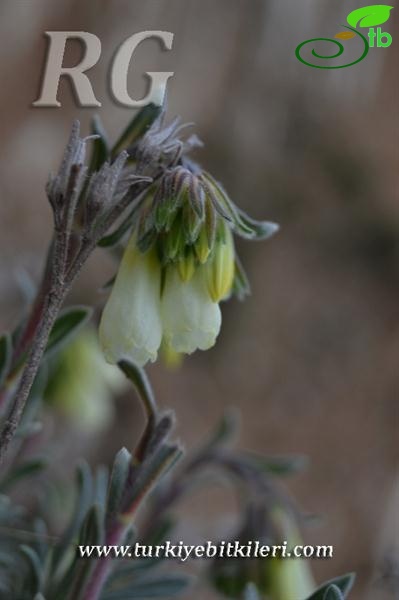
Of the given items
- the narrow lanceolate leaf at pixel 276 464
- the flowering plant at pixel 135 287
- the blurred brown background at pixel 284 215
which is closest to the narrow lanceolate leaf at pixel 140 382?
the flowering plant at pixel 135 287

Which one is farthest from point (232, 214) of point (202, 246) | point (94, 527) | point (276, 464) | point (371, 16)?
point (371, 16)

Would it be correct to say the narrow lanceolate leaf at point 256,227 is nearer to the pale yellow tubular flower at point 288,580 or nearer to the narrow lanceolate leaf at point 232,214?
the narrow lanceolate leaf at point 232,214

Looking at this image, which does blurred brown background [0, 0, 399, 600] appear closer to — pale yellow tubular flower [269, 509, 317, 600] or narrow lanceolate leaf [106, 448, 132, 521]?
pale yellow tubular flower [269, 509, 317, 600]

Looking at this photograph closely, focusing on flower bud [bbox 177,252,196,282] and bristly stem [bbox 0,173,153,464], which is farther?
flower bud [bbox 177,252,196,282]

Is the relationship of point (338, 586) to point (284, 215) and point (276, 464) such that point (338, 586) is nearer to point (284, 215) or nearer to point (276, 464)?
point (276, 464)

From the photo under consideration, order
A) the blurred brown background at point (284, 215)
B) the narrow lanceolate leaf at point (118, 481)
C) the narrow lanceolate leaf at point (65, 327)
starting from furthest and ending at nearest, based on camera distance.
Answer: the blurred brown background at point (284, 215), the narrow lanceolate leaf at point (65, 327), the narrow lanceolate leaf at point (118, 481)

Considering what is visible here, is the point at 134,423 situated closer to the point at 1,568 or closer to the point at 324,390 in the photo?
the point at 324,390

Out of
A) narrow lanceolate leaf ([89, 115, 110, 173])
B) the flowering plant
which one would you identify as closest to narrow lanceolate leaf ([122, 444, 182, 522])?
the flowering plant
